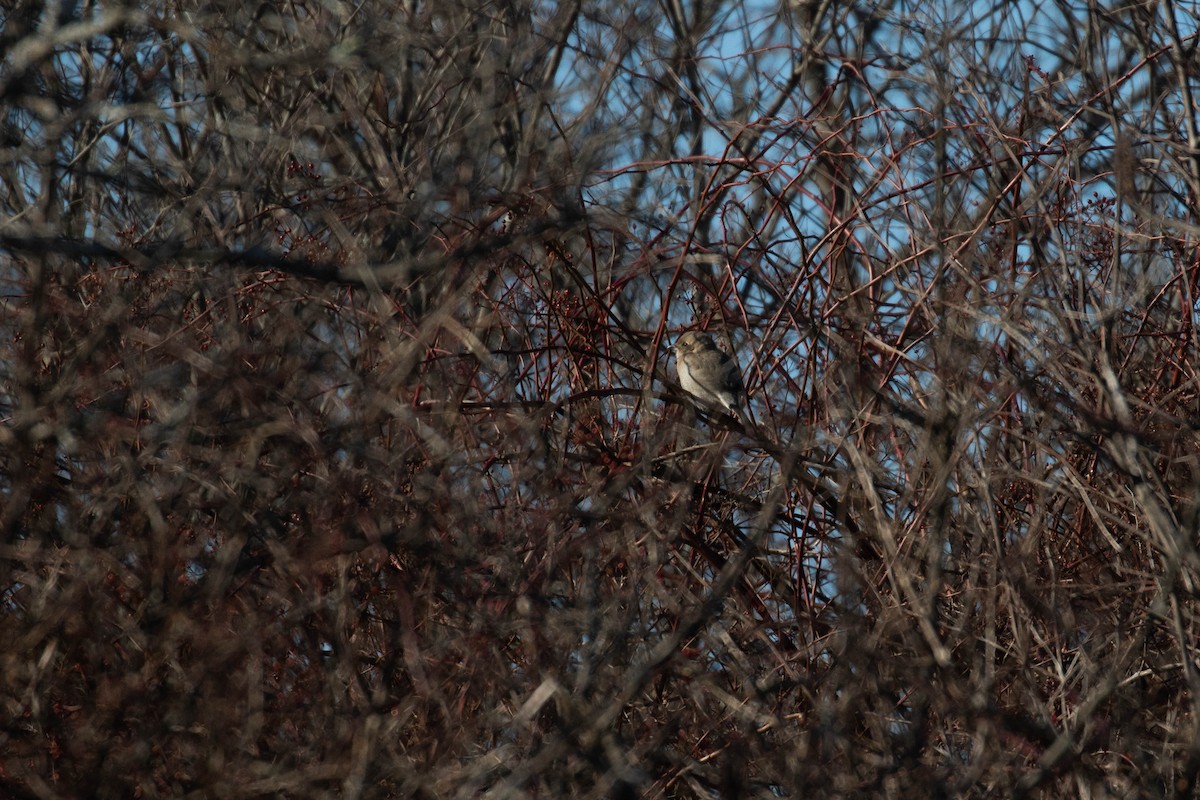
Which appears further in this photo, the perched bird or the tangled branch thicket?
the perched bird

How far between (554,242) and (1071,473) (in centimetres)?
170

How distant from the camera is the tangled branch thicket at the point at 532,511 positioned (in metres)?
3.20

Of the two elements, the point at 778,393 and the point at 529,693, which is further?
the point at 778,393

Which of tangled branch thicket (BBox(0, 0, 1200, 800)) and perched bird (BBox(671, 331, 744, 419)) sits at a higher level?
perched bird (BBox(671, 331, 744, 419))

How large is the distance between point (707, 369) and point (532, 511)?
10.4ft

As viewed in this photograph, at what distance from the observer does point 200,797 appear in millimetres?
3178

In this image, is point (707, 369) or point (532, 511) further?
point (707, 369)

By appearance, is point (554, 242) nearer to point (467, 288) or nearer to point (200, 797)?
point (467, 288)

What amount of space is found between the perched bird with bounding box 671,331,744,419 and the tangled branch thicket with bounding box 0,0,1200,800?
1557 millimetres

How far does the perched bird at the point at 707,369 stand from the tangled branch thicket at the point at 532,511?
156 cm

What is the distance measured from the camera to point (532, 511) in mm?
3662

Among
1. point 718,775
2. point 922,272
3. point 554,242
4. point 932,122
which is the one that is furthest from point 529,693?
point 932,122

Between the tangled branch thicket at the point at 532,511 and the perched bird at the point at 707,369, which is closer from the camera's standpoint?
the tangled branch thicket at the point at 532,511

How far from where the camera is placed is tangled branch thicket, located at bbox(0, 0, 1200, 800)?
3.20 m
